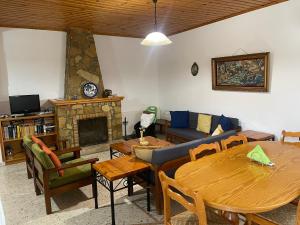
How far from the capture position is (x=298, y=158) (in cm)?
221

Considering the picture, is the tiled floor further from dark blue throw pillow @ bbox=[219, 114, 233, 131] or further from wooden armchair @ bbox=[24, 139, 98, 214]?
dark blue throw pillow @ bbox=[219, 114, 233, 131]

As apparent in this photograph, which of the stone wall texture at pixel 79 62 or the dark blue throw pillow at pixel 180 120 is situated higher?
the stone wall texture at pixel 79 62

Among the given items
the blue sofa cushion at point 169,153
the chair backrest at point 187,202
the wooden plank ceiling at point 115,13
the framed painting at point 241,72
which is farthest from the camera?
the framed painting at point 241,72

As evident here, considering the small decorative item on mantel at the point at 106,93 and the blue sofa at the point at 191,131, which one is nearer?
the blue sofa at the point at 191,131

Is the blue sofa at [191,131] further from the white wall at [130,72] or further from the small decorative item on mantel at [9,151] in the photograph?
the small decorative item on mantel at [9,151]

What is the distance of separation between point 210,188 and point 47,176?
199cm

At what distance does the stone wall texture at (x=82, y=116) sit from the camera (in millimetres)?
5004

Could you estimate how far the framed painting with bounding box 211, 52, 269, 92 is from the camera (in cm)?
412

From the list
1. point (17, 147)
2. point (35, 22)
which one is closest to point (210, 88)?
point (35, 22)

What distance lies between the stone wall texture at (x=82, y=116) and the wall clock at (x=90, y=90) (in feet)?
0.80

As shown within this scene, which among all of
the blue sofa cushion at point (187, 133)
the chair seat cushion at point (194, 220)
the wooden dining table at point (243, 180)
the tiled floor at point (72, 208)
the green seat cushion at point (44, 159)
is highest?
the wooden dining table at point (243, 180)

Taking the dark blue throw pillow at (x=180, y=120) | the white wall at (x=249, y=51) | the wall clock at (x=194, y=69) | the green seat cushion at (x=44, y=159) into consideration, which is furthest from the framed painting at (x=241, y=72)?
the green seat cushion at (x=44, y=159)

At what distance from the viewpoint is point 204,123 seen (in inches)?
199

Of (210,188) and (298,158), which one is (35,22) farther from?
(298,158)
